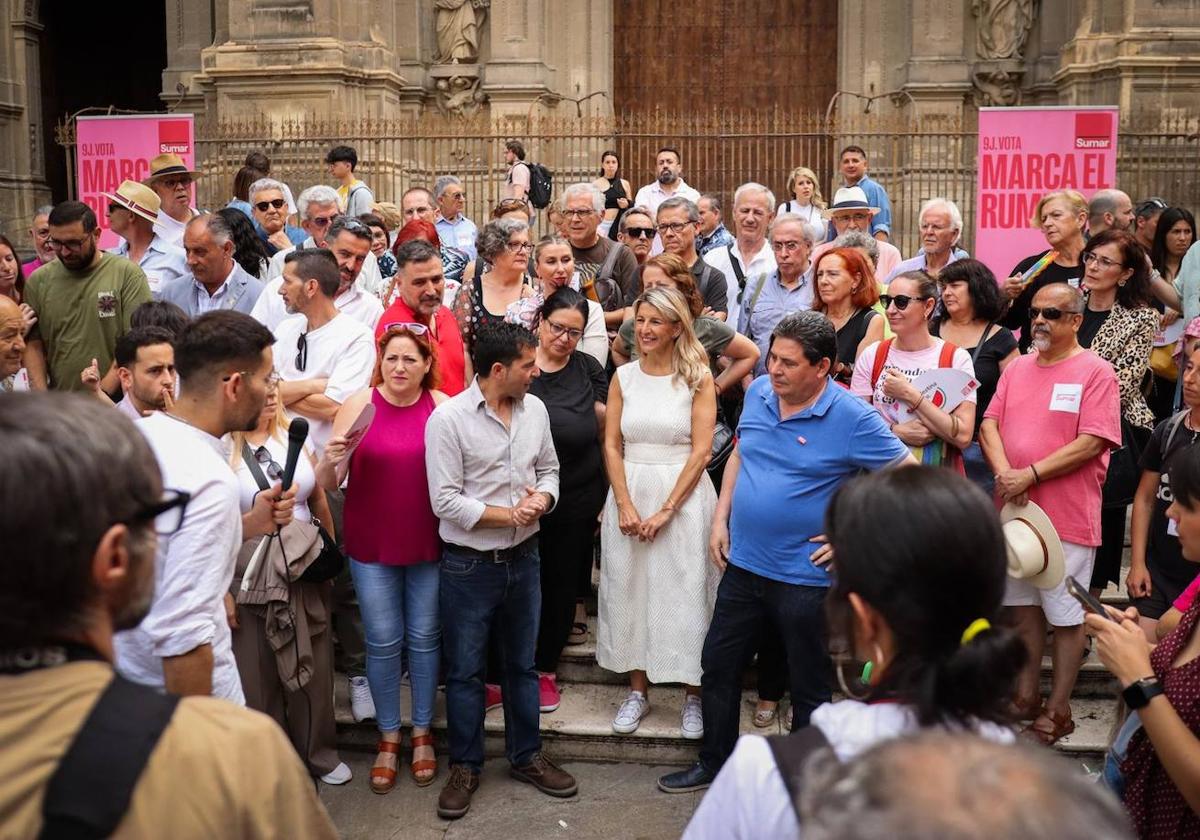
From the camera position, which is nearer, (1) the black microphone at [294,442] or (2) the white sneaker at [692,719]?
(1) the black microphone at [294,442]

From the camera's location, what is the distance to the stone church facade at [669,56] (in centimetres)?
1448

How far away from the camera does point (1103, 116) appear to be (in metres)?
10.6

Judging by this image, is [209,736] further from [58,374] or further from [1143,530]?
[58,374]

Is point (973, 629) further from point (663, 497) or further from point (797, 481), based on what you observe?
point (663, 497)

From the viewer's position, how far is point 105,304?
253 inches

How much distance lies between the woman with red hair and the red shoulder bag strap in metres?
0.20

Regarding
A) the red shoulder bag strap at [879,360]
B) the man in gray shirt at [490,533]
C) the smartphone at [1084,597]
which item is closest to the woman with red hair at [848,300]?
the red shoulder bag strap at [879,360]

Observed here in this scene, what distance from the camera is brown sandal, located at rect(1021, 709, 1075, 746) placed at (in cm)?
549

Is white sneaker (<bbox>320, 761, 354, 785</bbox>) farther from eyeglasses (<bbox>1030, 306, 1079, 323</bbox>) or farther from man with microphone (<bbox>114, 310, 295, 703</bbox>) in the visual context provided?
eyeglasses (<bbox>1030, 306, 1079, 323</bbox>)

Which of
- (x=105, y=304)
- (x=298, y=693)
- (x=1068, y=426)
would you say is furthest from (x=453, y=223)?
(x=1068, y=426)

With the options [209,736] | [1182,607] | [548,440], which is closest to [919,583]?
[209,736]

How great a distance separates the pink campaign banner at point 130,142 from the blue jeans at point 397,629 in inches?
292

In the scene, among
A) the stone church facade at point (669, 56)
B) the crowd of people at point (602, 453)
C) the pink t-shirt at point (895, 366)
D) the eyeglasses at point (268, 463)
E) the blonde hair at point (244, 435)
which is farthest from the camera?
the stone church facade at point (669, 56)

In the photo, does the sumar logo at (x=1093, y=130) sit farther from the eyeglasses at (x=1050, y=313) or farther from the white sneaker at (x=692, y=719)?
the white sneaker at (x=692, y=719)
